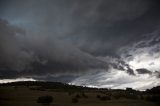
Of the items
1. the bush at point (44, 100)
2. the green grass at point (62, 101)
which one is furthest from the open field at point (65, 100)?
the bush at point (44, 100)

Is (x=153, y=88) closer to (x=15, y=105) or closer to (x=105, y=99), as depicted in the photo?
(x=105, y=99)

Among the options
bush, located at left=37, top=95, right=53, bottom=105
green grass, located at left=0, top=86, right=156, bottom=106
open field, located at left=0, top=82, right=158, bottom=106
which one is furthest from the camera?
bush, located at left=37, top=95, right=53, bottom=105

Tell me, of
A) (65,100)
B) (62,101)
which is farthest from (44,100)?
(65,100)

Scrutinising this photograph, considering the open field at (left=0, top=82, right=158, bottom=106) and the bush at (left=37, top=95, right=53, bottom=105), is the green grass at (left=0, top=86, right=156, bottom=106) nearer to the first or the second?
the open field at (left=0, top=82, right=158, bottom=106)

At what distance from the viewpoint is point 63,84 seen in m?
185

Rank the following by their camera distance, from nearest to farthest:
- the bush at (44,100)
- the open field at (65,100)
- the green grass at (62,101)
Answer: the green grass at (62,101) → the open field at (65,100) → the bush at (44,100)

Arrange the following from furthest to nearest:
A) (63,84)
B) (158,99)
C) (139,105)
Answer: (63,84) → (158,99) → (139,105)

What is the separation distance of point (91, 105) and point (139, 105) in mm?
15959

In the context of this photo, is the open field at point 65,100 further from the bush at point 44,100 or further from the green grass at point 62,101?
the bush at point 44,100

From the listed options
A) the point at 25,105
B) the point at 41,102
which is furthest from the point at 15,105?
the point at 41,102

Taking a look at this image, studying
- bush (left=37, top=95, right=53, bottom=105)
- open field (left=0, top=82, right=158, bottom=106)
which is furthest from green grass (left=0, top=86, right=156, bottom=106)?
bush (left=37, top=95, right=53, bottom=105)

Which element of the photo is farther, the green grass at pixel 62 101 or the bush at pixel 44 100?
the bush at pixel 44 100

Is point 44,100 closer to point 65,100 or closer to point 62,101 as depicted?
point 62,101

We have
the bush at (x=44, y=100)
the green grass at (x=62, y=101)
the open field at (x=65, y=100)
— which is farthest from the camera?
the bush at (x=44, y=100)
